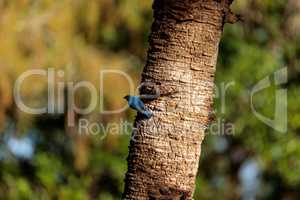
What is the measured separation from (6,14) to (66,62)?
74 cm

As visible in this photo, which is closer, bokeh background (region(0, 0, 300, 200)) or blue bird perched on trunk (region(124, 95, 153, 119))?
blue bird perched on trunk (region(124, 95, 153, 119))

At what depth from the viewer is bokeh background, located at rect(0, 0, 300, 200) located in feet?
31.0

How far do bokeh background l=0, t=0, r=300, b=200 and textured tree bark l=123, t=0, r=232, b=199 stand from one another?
5.70 meters

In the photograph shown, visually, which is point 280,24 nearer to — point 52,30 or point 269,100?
point 269,100

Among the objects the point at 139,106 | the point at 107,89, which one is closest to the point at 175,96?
the point at 139,106

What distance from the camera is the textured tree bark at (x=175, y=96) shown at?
3398mm

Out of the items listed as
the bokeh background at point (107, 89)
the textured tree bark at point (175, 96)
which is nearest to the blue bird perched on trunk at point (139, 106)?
the textured tree bark at point (175, 96)

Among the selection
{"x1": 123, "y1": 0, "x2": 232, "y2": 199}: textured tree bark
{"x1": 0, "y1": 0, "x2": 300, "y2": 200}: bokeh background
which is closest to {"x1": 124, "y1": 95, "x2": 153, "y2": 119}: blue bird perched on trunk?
{"x1": 123, "y1": 0, "x2": 232, "y2": 199}: textured tree bark

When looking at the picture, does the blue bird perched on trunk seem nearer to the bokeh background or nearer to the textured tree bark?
the textured tree bark

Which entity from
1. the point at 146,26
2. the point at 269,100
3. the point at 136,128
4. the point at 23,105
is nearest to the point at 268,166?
the point at 269,100

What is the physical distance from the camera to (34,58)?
9.46 meters

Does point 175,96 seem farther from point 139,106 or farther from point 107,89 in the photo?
point 107,89

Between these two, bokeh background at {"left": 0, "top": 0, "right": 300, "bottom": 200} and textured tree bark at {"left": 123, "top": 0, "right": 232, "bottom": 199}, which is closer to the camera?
textured tree bark at {"left": 123, "top": 0, "right": 232, "bottom": 199}

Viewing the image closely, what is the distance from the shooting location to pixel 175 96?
11.3 feet
